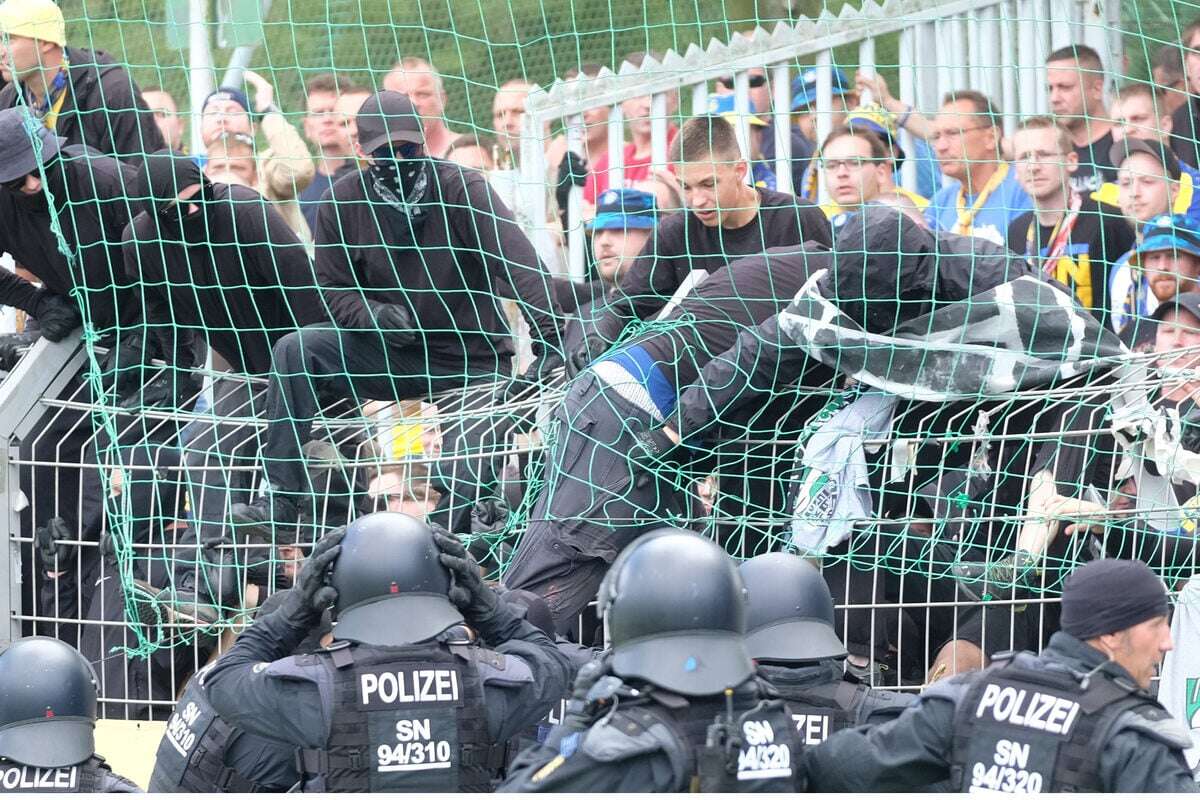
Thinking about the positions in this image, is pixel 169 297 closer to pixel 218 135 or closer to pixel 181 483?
pixel 181 483

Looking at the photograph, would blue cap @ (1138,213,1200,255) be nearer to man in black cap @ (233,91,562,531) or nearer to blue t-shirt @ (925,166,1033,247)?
blue t-shirt @ (925,166,1033,247)

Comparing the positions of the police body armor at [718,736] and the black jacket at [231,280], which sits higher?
the black jacket at [231,280]

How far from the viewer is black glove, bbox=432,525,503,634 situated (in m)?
5.48

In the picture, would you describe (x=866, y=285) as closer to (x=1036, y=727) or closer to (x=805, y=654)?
(x=805, y=654)

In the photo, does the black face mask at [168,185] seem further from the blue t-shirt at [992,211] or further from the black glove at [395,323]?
the blue t-shirt at [992,211]

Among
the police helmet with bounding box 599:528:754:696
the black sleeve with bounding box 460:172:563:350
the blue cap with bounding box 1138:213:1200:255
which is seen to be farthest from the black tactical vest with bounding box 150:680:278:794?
the blue cap with bounding box 1138:213:1200:255

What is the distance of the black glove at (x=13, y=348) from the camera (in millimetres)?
8281

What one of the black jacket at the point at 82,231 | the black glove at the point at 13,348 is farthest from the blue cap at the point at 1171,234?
the black glove at the point at 13,348

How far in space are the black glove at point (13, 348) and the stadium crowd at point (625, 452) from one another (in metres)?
0.03

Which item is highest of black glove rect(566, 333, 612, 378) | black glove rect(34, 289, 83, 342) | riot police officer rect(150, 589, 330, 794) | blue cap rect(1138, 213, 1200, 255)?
blue cap rect(1138, 213, 1200, 255)

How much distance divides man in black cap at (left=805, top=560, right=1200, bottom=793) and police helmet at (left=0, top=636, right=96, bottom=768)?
2031mm

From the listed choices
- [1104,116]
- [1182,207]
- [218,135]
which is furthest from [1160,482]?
[218,135]

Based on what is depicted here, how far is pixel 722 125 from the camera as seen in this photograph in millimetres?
7645

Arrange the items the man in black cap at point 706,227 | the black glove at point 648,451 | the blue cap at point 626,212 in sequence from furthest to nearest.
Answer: the blue cap at point 626,212, the man in black cap at point 706,227, the black glove at point 648,451
